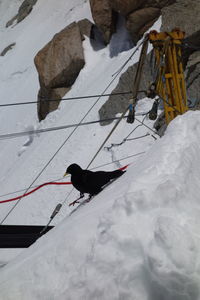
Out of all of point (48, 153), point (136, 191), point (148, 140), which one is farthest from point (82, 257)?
point (48, 153)

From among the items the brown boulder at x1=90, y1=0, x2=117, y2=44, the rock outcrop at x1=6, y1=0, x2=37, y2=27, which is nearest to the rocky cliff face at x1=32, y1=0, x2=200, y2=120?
the brown boulder at x1=90, y1=0, x2=117, y2=44

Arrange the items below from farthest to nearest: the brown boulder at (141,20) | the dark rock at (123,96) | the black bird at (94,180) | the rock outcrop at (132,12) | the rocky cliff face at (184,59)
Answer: the brown boulder at (141,20), the rock outcrop at (132,12), the dark rock at (123,96), the rocky cliff face at (184,59), the black bird at (94,180)

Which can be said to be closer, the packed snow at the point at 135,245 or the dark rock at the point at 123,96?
the packed snow at the point at 135,245

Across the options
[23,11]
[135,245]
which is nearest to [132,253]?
[135,245]

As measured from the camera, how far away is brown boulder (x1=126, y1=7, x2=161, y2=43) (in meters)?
12.0

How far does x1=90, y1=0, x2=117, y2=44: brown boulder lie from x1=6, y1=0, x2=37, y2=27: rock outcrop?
12.8m

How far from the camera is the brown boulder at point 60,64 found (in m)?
14.8

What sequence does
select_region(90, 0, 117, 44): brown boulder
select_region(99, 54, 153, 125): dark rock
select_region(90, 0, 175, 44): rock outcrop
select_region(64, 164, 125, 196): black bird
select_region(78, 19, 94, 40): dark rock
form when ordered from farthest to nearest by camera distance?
select_region(78, 19, 94, 40): dark rock
select_region(90, 0, 117, 44): brown boulder
select_region(90, 0, 175, 44): rock outcrop
select_region(99, 54, 153, 125): dark rock
select_region(64, 164, 125, 196): black bird

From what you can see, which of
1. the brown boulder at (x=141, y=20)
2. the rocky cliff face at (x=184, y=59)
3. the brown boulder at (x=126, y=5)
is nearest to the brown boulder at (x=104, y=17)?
the brown boulder at (x=126, y=5)

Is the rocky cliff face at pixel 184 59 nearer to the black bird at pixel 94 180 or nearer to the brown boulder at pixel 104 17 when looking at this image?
the brown boulder at pixel 104 17

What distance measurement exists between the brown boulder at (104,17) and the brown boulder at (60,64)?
43.9 inches

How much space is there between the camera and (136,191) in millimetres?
2467

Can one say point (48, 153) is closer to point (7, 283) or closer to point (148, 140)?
point (148, 140)

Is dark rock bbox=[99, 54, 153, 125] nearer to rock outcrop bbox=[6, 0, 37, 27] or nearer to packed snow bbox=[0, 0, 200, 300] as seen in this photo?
packed snow bbox=[0, 0, 200, 300]
